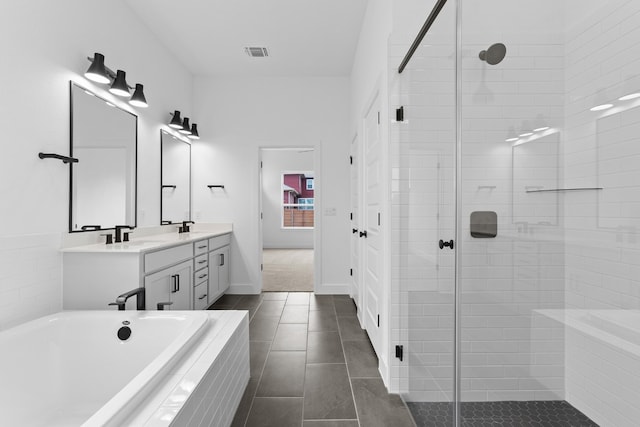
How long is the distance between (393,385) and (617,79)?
1.92m

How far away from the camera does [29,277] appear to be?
1.88 m

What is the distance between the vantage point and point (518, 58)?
0.82m

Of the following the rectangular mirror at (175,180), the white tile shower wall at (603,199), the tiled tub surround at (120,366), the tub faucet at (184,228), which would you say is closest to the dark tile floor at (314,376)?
the tiled tub surround at (120,366)

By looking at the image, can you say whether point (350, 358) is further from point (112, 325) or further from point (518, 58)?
point (518, 58)

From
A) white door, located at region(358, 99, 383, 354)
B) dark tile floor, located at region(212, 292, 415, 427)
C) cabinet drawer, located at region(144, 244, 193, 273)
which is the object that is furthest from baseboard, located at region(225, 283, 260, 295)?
white door, located at region(358, 99, 383, 354)

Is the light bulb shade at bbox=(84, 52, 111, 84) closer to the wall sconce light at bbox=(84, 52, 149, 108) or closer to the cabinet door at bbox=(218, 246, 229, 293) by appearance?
the wall sconce light at bbox=(84, 52, 149, 108)

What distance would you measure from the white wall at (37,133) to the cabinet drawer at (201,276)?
3.98 feet

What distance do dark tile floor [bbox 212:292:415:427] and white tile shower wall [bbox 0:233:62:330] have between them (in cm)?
133

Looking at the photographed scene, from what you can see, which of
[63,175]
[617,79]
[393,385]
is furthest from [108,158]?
[617,79]

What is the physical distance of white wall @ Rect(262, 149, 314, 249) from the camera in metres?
9.48

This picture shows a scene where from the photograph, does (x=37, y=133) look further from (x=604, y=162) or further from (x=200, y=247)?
(x=604, y=162)

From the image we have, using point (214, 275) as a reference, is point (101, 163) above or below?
above

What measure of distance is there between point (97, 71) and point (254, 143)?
2.21m

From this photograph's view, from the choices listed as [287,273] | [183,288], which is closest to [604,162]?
[183,288]
